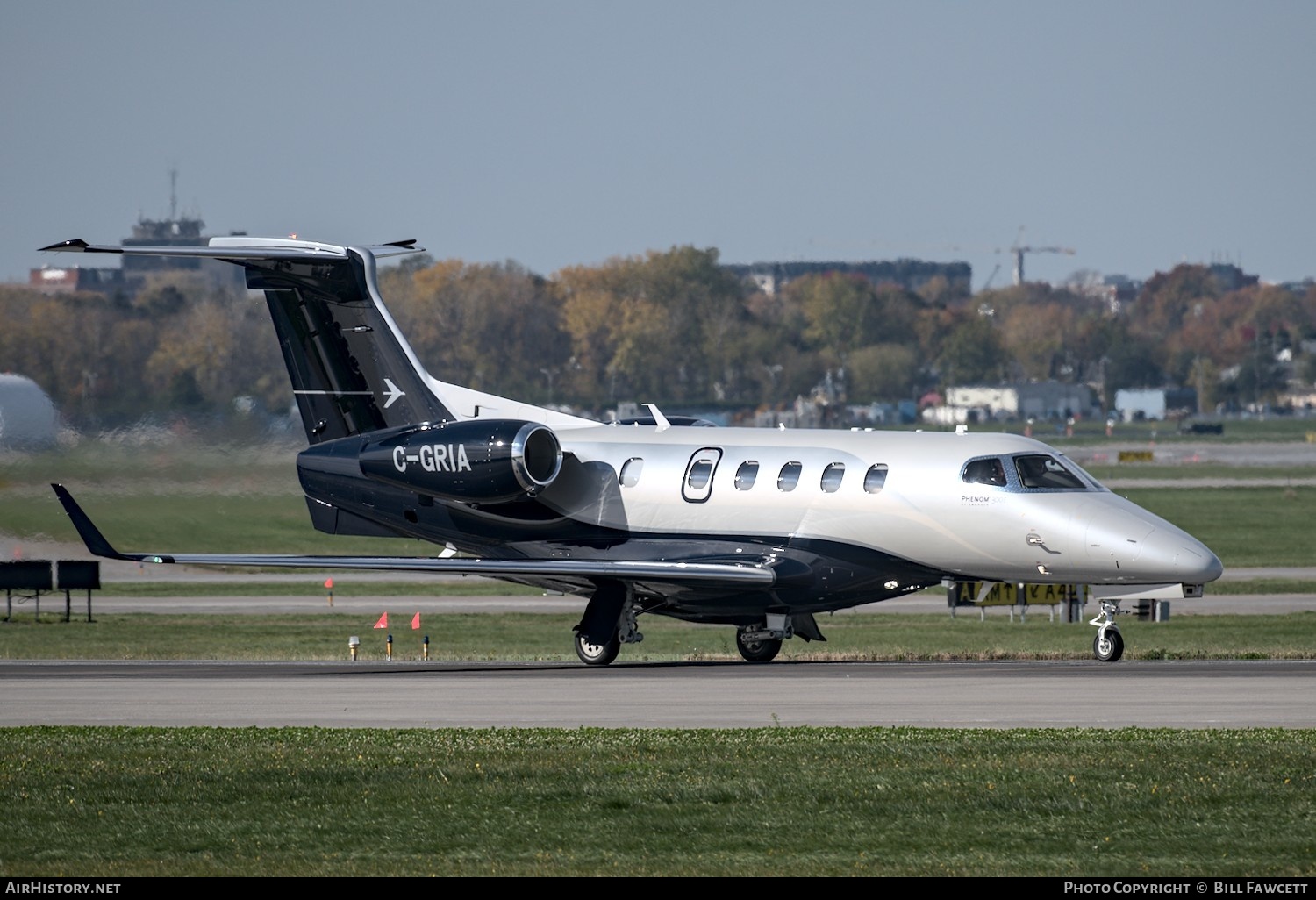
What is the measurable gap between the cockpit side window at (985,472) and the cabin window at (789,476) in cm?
266

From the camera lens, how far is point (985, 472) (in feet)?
97.8

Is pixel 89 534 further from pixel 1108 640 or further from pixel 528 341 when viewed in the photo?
pixel 528 341

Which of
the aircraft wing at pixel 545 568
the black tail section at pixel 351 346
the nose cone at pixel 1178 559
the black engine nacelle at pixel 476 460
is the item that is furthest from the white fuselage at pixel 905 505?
the black tail section at pixel 351 346

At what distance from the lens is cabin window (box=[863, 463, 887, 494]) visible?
3030cm

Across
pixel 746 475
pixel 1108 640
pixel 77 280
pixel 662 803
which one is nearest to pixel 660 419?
pixel 746 475

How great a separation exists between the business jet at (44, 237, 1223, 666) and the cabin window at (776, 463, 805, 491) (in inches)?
0.9

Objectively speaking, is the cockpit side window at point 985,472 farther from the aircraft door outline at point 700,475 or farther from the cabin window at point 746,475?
the aircraft door outline at point 700,475

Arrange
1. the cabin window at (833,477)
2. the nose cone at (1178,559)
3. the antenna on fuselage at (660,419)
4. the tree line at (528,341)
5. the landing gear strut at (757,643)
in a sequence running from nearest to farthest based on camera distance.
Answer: the nose cone at (1178,559) < the cabin window at (833,477) < the landing gear strut at (757,643) < the antenna on fuselage at (660,419) < the tree line at (528,341)

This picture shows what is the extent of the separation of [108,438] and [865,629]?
16782 mm

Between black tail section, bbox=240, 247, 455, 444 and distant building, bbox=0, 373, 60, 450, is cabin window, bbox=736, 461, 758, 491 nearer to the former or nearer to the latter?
black tail section, bbox=240, 247, 455, 444

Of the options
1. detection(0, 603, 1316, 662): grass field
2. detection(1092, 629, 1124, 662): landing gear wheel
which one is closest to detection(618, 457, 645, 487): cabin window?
detection(0, 603, 1316, 662): grass field

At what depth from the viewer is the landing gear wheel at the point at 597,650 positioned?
105 feet
